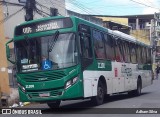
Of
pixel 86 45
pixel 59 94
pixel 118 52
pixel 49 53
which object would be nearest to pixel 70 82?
pixel 59 94

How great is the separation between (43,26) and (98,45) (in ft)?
8.83

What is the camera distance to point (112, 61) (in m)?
16.0

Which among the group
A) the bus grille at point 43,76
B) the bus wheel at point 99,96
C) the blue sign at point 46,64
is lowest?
the bus wheel at point 99,96

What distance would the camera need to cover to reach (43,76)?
39.5ft

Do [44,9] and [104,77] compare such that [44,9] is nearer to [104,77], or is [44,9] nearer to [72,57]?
[104,77]

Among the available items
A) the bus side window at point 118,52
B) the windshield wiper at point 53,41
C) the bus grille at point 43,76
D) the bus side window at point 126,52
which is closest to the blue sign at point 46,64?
the bus grille at point 43,76

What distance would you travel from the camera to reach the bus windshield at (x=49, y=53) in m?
Answer: 11.9

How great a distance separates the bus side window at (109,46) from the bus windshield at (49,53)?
144 inches

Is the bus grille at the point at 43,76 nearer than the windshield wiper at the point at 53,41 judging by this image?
Yes

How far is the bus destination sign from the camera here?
12258 mm

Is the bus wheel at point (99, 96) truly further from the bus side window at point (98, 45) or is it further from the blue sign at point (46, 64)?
A: the blue sign at point (46, 64)

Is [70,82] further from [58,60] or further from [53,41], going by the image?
[53,41]

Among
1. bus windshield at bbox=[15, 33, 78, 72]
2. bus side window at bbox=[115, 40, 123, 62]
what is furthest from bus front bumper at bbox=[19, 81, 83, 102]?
bus side window at bbox=[115, 40, 123, 62]

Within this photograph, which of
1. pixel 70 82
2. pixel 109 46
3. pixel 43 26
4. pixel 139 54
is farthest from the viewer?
pixel 139 54
